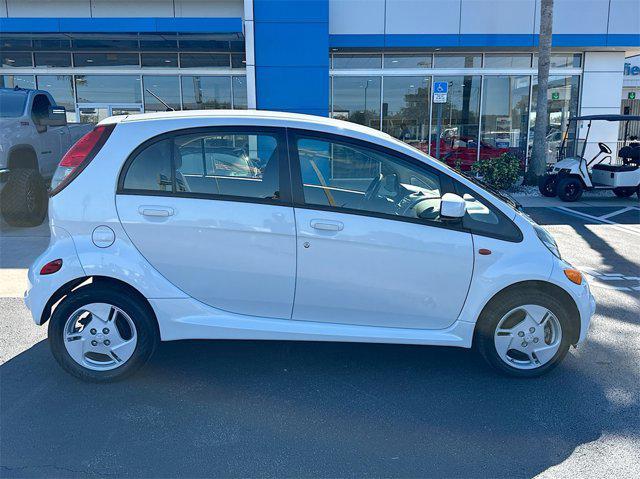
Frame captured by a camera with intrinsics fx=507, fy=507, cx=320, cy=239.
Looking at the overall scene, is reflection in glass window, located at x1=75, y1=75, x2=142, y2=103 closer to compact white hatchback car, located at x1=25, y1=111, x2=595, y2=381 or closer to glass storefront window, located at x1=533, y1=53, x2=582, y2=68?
glass storefront window, located at x1=533, y1=53, x2=582, y2=68

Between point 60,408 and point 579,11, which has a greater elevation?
point 579,11

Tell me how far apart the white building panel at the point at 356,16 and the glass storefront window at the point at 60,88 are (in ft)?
27.2

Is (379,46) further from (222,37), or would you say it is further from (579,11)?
(579,11)

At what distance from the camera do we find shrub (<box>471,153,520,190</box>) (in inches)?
515

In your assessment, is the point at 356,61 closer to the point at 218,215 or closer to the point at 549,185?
the point at 549,185

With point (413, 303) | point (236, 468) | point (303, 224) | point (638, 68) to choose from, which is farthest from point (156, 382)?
point (638, 68)

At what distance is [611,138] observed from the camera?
1528 centimetres

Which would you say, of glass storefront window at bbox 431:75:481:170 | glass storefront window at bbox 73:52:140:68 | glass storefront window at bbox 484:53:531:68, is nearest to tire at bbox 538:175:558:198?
glass storefront window at bbox 431:75:481:170

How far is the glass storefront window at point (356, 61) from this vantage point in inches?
589

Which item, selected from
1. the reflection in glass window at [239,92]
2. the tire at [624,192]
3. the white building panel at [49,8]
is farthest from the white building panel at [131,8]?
the tire at [624,192]

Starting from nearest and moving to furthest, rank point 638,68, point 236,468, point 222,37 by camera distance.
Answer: point 236,468, point 222,37, point 638,68

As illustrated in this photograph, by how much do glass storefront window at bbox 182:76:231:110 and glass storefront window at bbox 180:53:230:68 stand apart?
1.25ft

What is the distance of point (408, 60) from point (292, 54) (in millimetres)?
4055

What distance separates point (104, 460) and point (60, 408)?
Answer: 2.31 ft
